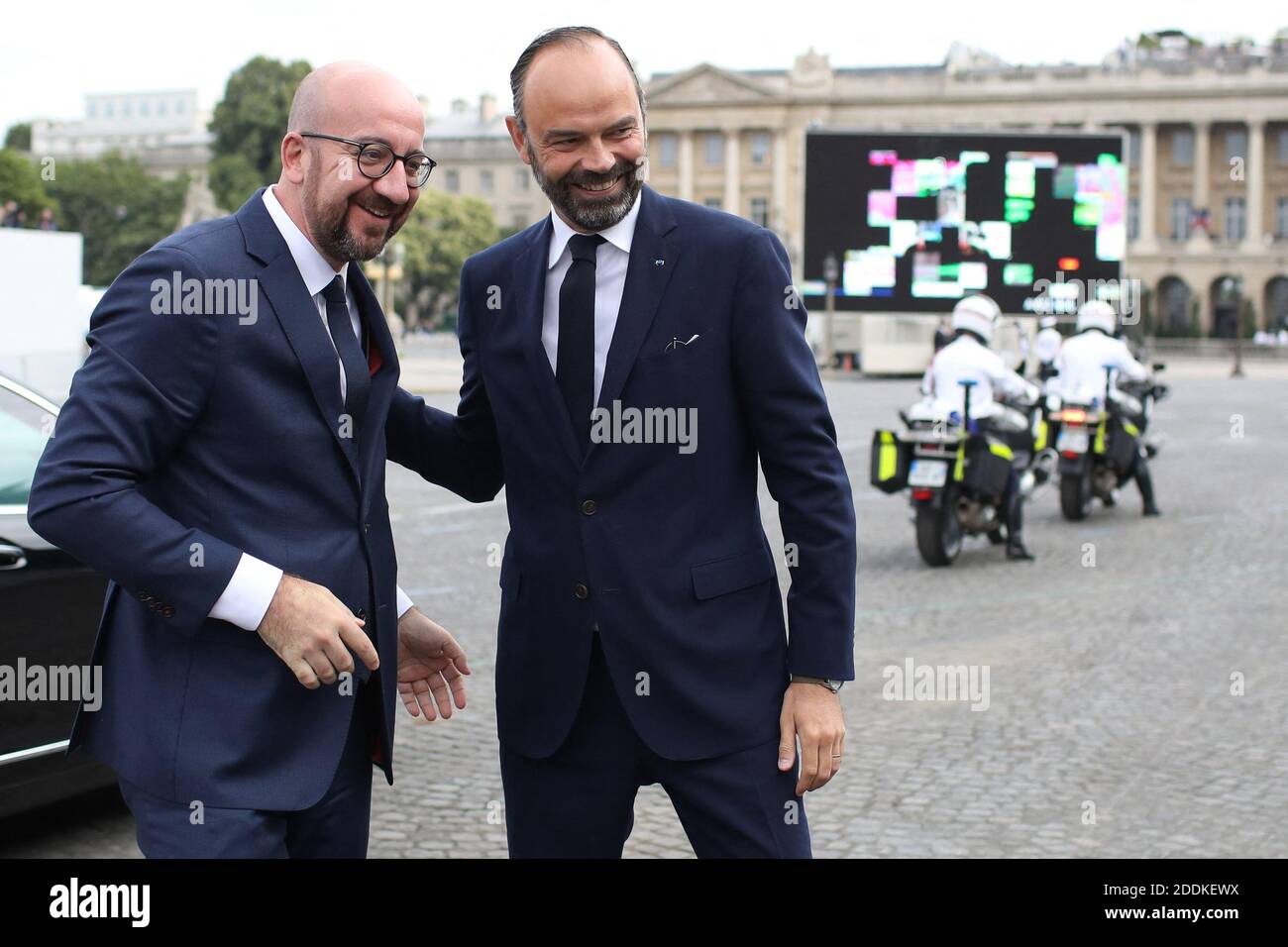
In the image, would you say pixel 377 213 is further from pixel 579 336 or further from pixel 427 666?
pixel 427 666

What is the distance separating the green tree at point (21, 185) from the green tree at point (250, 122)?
881 centimetres

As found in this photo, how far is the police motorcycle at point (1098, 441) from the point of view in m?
14.5

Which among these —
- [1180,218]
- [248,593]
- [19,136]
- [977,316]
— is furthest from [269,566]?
[19,136]

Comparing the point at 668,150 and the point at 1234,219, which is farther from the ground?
the point at 668,150

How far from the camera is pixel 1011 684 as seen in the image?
300 inches

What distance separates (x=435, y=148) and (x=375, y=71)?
394 feet

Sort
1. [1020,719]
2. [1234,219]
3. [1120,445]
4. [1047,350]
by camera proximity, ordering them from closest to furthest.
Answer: [1020,719], [1120,445], [1047,350], [1234,219]

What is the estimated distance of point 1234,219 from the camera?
98625mm

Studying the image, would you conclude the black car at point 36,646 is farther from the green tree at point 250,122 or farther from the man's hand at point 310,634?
the green tree at point 250,122

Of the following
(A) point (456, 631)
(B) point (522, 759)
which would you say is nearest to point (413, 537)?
(A) point (456, 631)

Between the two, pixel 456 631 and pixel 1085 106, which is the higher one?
pixel 1085 106

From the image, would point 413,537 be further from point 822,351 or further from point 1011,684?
point 822,351

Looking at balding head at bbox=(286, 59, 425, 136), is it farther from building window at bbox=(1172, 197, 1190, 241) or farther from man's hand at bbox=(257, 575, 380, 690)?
building window at bbox=(1172, 197, 1190, 241)

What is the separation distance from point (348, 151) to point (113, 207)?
99.1m
